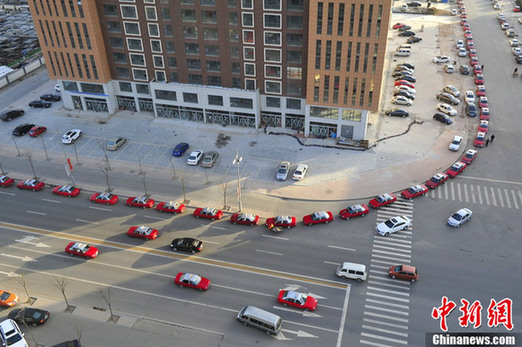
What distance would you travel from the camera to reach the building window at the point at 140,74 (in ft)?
309

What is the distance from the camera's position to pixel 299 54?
84125mm

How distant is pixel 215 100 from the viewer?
91375 mm

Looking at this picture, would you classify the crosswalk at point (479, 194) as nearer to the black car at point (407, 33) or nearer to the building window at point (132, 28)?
the building window at point (132, 28)

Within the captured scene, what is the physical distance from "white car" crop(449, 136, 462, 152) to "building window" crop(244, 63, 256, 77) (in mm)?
41344

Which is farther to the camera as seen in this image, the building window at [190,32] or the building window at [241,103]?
Answer: the building window at [241,103]

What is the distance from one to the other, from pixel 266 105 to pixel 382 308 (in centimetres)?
5107

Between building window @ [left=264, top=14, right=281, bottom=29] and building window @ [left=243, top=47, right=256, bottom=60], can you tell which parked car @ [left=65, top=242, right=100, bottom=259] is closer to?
building window @ [left=243, top=47, right=256, bottom=60]

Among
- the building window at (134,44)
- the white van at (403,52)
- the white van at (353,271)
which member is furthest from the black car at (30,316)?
the white van at (403,52)

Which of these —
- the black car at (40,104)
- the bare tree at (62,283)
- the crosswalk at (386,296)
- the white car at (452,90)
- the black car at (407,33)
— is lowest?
the crosswalk at (386,296)

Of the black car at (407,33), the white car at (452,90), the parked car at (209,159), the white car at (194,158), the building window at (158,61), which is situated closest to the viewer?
the parked car at (209,159)

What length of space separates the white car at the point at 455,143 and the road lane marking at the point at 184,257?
4162 cm

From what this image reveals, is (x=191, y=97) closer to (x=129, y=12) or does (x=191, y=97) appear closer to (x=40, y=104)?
A: (x=129, y=12)

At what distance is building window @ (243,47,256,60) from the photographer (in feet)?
281

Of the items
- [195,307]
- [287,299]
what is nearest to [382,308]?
[287,299]
